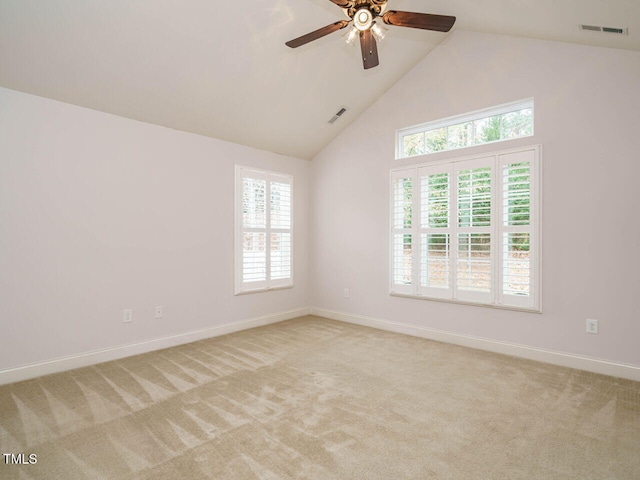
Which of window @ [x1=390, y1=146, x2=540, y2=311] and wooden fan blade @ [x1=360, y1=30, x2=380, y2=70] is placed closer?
wooden fan blade @ [x1=360, y1=30, x2=380, y2=70]

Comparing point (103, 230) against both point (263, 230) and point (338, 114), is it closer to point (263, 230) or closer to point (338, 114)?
point (263, 230)

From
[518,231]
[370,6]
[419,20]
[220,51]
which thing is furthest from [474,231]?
[220,51]

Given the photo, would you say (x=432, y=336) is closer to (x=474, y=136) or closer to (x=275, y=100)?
(x=474, y=136)

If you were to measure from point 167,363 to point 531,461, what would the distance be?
3017 mm

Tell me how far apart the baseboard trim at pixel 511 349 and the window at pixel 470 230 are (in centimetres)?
42

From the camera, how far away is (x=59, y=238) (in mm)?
3133

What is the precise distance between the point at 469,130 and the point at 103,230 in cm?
407

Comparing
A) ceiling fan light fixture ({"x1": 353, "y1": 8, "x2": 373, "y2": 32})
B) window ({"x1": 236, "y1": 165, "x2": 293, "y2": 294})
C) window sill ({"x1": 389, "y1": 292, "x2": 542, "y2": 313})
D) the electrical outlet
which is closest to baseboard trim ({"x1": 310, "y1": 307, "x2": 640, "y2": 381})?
the electrical outlet

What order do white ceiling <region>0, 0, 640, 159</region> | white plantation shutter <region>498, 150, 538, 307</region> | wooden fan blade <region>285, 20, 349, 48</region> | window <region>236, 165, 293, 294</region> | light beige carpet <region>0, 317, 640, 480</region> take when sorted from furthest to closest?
window <region>236, 165, 293, 294</region> < white plantation shutter <region>498, 150, 538, 307</region> < white ceiling <region>0, 0, 640, 159</region> < wooden fan blade <region>285, 20, 349, 48</region> < light beige carpet <region>0, 317, 640, 480</region>

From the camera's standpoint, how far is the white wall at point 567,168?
2973 millimetres

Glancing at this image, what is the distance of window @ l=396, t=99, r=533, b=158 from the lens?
3.59 m

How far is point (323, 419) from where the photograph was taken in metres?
2.30

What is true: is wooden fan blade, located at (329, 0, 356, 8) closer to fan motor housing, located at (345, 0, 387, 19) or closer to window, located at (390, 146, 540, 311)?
fan motor housing, located at (345, 0, 387, 19)

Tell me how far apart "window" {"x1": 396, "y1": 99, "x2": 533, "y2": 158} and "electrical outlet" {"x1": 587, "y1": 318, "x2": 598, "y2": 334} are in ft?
6.14
